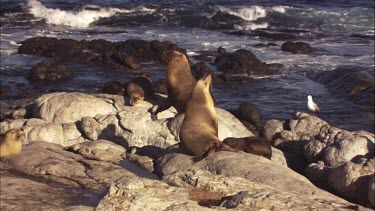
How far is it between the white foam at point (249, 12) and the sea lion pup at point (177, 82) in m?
27.2

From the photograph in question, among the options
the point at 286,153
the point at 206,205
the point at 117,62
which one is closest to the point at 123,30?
the point at 117,62

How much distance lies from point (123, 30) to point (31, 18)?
23.4 feet

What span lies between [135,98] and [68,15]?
27.3 metres

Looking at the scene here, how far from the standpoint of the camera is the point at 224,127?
11695 millimetres

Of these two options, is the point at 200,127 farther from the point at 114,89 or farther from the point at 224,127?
the point at 114,89

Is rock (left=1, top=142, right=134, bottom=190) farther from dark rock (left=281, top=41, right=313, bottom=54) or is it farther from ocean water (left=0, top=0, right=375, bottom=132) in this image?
dark rock (left=281, top=41, right=313, bottom=54)

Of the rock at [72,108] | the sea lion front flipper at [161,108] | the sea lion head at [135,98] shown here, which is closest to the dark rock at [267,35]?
the sea lion head at [135,98]

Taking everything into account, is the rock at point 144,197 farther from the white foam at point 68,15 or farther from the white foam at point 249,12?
the white foam at point 249,12

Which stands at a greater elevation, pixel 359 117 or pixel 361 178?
pixel 361 178

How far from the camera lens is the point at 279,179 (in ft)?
26.1

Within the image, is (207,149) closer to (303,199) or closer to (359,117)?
(303,199)

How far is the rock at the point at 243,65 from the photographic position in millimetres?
23312

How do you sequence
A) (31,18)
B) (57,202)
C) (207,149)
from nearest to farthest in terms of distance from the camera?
1. (57,202)
2. (207,149)
3. (31,18)

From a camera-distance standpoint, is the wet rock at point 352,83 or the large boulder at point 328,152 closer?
the large boulder at point 328,152
